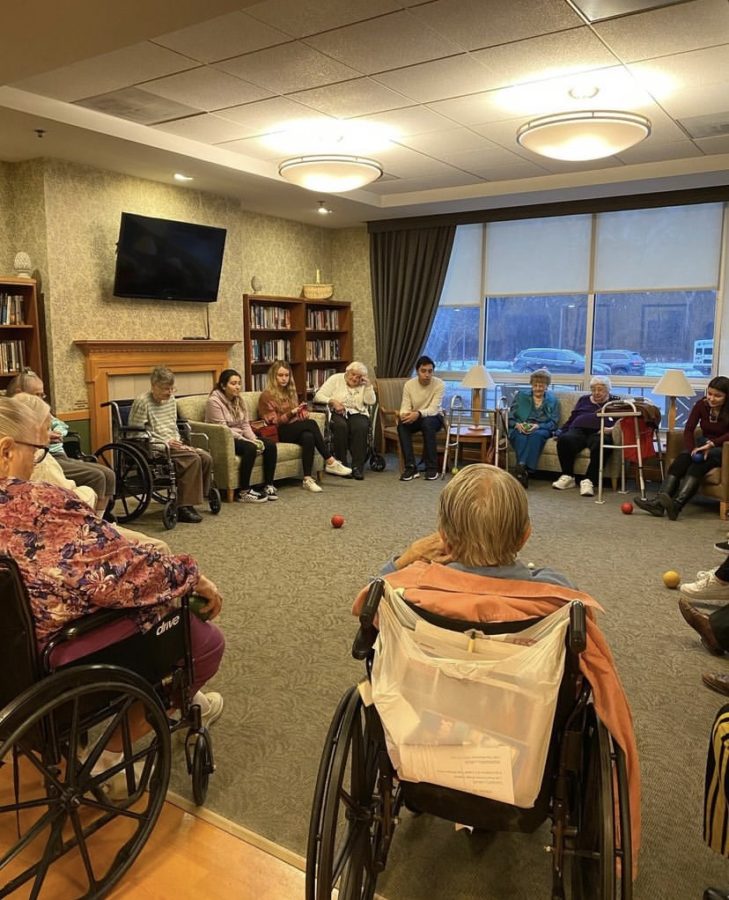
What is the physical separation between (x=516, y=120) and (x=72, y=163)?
130 inches

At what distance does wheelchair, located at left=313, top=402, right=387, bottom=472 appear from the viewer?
6.77m

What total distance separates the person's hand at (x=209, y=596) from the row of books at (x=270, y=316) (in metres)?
5.66

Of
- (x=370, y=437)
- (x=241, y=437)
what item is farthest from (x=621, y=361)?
(x=241, y=437)

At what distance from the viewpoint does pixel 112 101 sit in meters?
4.49

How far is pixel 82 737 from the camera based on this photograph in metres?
1.99

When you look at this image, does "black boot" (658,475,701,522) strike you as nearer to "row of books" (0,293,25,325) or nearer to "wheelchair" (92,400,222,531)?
"wheelchair" (92,400,222,531)

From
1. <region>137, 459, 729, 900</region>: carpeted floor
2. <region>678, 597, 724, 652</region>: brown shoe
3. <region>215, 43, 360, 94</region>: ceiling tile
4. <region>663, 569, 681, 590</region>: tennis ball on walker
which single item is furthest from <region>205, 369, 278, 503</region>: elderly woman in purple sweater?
<region>678, 597, 724, 652</region>: brown shoe

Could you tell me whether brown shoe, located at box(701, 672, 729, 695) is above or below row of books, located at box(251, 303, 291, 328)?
below

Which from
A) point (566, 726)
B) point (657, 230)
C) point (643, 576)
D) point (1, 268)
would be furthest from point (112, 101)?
point (657, 230)

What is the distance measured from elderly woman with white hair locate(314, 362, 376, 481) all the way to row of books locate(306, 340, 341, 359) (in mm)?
1288

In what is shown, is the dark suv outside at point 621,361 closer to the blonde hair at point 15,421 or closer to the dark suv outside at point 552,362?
the dark suv outside at point 552,362

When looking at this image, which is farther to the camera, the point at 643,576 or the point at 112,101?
the point at 112,101

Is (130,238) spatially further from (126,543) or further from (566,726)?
(566,726)

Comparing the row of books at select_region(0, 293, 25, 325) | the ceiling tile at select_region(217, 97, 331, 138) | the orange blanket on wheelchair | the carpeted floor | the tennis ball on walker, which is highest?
the ceiling tile at select_region(217, 97, 331, 138)
